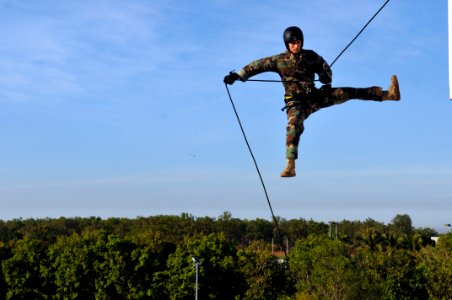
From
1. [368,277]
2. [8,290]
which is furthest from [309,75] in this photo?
[8,290]

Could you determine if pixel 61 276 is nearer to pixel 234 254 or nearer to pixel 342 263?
pixel 234 254

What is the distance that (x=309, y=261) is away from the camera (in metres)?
59.6

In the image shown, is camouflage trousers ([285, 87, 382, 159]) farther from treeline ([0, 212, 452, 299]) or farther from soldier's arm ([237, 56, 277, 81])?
treeline ([0, 212, 452, 299])

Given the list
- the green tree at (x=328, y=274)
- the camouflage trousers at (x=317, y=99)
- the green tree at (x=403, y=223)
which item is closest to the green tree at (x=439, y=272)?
the green tree at (x=328, y=274)

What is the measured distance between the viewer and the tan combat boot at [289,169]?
859 cm

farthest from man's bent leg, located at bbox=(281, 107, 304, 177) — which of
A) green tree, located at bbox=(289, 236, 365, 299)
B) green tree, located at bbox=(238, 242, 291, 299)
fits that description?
green tree, located at bbox=(238, 242, 291, 299)

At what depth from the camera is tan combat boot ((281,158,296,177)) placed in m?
8.59

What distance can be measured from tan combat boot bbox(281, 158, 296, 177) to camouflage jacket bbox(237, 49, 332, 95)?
1.03 metres

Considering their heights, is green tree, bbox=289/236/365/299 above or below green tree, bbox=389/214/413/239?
below

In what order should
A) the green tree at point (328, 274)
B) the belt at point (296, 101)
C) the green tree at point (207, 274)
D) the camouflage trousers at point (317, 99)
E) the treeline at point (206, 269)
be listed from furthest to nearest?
1. the green tree at point (207, 274)
2. the treeline at point (206, 269)
3. the green tree at point (328, 274)
4. the belt at point (296, 101)
5. the camouflage trousers at point (317, 99)

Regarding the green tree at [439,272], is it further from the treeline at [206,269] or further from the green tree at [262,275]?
the green tree at [262,275]

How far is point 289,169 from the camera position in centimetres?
862

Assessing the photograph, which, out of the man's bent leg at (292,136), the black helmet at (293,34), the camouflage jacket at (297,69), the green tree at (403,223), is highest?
the green tree at (403,223)

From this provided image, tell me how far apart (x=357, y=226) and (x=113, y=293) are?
7281 cm
